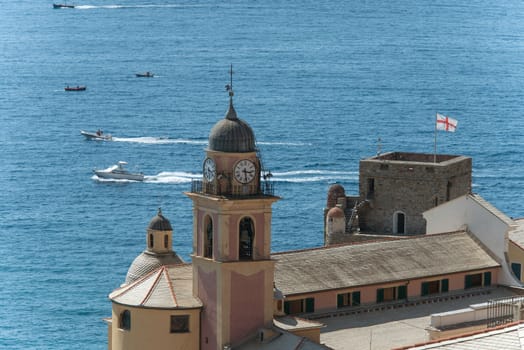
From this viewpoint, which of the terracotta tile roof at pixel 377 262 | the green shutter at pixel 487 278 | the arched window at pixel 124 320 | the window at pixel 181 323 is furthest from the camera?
the green shutter at pixel 487 278

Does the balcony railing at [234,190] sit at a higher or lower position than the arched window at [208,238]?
higher

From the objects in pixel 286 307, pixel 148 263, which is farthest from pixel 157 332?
pixel 148 263

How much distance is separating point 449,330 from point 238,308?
9.76m

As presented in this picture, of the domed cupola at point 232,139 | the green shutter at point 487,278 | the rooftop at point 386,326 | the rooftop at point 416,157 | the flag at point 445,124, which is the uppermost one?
the domed cupola at point 232,139

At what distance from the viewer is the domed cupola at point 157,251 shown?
309 feet

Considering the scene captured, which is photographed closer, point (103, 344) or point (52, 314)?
point (103, 344)

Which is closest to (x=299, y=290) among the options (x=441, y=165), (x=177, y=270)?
(x=177, y=270)

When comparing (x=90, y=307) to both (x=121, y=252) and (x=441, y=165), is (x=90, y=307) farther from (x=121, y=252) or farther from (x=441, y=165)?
(x=441, y=165)

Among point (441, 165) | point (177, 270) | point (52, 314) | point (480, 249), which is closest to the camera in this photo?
point (177, 270)

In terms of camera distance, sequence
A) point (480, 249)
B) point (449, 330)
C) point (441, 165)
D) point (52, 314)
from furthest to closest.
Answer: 1. point (52, 314)
2. point (441, 165)
3. point (480, 249)
4. point (449, 330)

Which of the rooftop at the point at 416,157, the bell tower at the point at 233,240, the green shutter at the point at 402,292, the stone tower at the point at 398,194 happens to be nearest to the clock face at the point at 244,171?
the bell tower at the point at 233,240

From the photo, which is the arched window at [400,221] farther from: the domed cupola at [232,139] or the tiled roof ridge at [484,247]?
the domed cupola at [232,139]

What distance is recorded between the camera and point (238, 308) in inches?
3253

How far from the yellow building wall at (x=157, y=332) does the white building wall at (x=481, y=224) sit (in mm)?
21747
